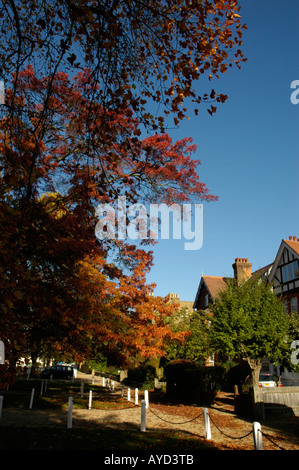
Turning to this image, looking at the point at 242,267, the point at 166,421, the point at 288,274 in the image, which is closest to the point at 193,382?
the point at 166,421

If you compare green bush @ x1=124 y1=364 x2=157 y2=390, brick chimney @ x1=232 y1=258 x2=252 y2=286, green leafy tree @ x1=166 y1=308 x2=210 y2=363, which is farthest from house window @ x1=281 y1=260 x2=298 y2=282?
green bush @ x1=124 y1=364 x2=157 y2=390

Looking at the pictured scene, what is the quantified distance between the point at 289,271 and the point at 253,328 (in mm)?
16881

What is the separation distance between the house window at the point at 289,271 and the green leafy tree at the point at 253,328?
14.0 metres

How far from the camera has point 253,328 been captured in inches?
663

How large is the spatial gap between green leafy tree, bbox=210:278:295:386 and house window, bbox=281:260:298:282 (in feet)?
46.0

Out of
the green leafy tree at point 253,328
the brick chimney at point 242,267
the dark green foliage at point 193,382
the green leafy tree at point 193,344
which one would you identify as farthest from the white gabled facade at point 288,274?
the green leafy tree at point 253,328

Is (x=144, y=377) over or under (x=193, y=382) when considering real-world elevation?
under

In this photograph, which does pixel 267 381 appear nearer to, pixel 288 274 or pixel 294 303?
pixel 294 303

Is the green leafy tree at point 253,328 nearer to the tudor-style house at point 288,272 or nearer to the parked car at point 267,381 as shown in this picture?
the parked car at point 267,381

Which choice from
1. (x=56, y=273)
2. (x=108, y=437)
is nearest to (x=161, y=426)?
(x=108, y=437)

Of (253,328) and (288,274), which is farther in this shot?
(288,274)

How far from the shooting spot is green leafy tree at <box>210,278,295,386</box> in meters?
16.5

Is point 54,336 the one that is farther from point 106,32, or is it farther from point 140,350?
point 140,350
